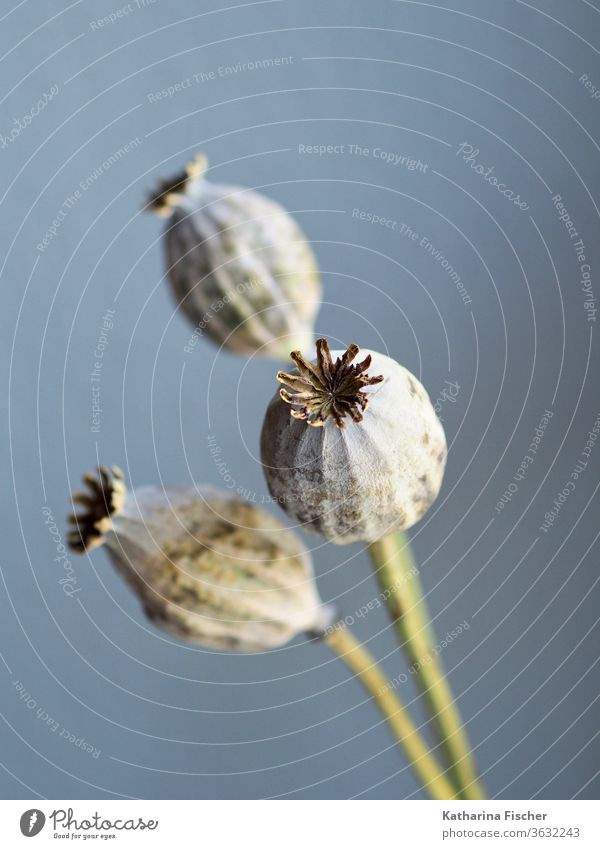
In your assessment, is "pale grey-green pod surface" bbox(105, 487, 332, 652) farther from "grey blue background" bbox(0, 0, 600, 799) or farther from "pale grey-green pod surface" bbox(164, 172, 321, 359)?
"grey blue background" bbox(0, 0, 600, 799)

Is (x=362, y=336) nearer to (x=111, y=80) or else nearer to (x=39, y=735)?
(x=111, y=80)

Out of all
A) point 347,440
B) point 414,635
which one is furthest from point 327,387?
point 414,635

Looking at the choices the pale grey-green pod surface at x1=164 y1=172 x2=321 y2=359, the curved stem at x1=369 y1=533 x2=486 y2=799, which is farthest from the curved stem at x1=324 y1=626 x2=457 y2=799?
the pale grey-green pod surface at x1=164 y1=172 x2=321 y2=359

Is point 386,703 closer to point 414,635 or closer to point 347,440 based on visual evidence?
point 414,635

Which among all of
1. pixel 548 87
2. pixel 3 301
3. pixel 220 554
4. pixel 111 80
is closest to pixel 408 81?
pixel 548 87

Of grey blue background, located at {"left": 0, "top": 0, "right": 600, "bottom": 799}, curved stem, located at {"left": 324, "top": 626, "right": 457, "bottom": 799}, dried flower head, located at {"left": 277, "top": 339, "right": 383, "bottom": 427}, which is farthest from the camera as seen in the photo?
grey blue background, located at {"left": 0, "top": 0, "right": 600, "bottom": 799}

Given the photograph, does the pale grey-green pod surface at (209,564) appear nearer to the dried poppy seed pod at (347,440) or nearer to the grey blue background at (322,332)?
the dried poppy seed pod at (347,440)
